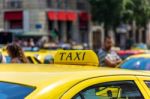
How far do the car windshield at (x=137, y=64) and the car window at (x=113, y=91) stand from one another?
665cm

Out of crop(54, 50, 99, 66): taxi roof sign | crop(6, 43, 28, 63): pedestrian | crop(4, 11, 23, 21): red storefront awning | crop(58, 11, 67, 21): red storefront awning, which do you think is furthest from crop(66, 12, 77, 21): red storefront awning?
crop(54, 50, 99, 66): taxi roof sign

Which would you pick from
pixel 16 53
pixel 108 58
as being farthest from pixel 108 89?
pixel 108 58

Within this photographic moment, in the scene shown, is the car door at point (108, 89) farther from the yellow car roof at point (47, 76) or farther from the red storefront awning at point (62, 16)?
the red storefront awning at point (62, 16)

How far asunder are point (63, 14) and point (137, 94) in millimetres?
47636

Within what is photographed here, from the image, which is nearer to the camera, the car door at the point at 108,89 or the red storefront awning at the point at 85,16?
the car door at the point at 108,89

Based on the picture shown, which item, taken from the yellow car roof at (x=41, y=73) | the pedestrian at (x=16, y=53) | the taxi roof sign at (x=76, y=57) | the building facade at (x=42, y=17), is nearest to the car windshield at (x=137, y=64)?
the pedestrian at (x=16, y=53)

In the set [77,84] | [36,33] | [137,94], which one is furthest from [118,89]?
[36,33]

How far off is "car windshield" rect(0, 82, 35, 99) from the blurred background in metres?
38.8

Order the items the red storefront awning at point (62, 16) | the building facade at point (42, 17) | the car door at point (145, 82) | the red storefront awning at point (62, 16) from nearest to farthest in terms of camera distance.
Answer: the car door at point (145, 82), the building facade at point (42, 17), the red storefront awning at point (62, 16), the red storefront awning at point (62, 16)

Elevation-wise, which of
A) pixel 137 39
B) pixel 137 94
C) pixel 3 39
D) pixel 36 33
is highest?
pixel 137 94

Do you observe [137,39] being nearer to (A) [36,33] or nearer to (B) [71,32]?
(B) [71,32]

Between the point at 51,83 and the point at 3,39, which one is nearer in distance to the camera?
the point at 51,83

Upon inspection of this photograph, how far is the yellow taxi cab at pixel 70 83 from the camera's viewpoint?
13.4 ft

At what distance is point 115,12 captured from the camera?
52.4 metres
